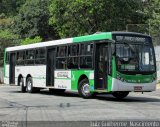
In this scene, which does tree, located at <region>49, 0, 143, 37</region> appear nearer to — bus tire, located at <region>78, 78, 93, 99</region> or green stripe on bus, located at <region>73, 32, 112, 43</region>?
green stripe on bus, located at <region>73, 32, 112, 43</region>

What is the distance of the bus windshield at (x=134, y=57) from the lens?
2086 cm

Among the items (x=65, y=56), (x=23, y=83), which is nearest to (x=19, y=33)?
(x=23, y=83)

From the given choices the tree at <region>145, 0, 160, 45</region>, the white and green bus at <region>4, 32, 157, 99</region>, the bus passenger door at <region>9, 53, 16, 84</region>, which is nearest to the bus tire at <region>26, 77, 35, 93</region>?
the white and green bus at <region>4, 32, 157, 99</region>

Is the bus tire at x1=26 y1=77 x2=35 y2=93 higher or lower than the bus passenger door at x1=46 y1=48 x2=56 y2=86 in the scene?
lower

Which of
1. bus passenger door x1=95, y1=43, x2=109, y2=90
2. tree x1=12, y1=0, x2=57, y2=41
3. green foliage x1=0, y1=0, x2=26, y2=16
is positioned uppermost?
green foliage x1=0, y1=0, x2=26, y2=16

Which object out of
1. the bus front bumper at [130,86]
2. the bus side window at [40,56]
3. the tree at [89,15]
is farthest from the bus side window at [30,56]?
the tree at [89,15]

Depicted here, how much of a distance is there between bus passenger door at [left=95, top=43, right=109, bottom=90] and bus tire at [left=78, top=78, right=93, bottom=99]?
880 mm

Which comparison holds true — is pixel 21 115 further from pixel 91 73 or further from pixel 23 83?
pixel 23 83

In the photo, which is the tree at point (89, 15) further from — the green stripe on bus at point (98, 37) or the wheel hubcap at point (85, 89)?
the wheel hubcap at point (85, 89)

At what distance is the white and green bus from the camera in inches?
819

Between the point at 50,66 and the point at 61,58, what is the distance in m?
1.75

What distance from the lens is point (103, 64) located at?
70.3ft

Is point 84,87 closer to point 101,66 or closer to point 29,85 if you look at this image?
point 101,66

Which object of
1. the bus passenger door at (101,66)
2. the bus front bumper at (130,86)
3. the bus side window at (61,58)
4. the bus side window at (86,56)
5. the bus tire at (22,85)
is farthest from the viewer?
the bus tire at (22,85)
